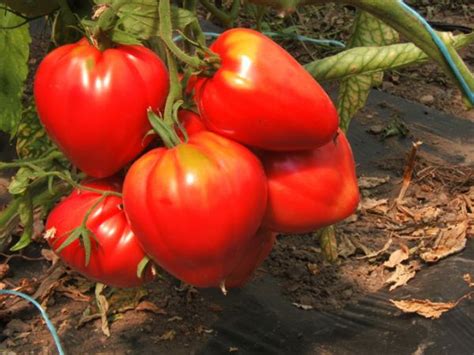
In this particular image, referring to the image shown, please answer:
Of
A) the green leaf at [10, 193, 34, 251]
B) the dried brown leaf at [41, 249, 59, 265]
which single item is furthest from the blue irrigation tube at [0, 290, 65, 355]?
the green leaf at [10, 193, 34, 251]

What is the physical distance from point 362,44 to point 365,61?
177 mm

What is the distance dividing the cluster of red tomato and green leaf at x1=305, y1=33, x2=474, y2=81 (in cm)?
14

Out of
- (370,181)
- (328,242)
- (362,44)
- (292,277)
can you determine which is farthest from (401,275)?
(362,44)

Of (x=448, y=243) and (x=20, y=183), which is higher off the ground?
(x=20, y=183)

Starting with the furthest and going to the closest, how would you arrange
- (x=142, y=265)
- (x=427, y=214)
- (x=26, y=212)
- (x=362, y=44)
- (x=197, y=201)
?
(x=427, y=214)
(x=362, y=44)
(x=26, y=212)
(x=142, y=265)
(x=197, y=201)

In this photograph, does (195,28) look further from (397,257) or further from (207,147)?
(397,257)

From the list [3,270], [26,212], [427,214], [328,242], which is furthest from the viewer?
[427,214]

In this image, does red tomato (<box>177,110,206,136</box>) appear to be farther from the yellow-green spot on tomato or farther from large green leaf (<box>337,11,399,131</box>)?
large green leaf (<box>337,11,399,131</box>)

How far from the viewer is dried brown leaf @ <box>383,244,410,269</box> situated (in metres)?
1.50

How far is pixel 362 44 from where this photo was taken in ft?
3.62

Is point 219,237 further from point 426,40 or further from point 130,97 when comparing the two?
point 426,40

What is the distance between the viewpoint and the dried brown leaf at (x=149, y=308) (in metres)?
1.41

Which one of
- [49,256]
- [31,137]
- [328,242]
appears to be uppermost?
[31,137]

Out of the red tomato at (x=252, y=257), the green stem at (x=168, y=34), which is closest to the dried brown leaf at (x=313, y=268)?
the red tomato at (x=252, y=257)
